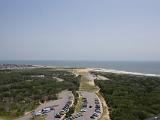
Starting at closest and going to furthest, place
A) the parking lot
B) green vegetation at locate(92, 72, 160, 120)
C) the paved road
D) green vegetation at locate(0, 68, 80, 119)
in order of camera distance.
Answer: the parking lot, green vegetation at locate(92, 72, 160, 120), the paved road, green vegetation at locate(0, 68, 80, 119)

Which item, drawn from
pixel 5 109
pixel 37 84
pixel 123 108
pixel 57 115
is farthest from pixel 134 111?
pixel 37 84

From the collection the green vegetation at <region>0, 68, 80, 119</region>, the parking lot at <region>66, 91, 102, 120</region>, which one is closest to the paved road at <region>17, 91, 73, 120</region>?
the green vegetation at <region>0, 68, 80, 119</region>

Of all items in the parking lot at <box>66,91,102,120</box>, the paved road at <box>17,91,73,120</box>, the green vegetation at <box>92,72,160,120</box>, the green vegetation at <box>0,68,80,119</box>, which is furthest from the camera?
the green vegetation at <box>0,68,80,119</box>

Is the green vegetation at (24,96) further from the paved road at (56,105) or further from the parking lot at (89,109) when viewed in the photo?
the parking lot at (89,109)

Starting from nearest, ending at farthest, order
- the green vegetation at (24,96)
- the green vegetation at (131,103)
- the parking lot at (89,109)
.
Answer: the parking lot at (89,109) < the green vegetation at (131,103) < the green vegetation at (24,96)

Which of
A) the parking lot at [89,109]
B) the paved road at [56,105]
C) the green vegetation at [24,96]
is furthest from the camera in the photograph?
the green vegetation at [24,96]

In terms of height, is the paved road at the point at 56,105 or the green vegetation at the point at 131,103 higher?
the green vegetation at the point at 131,103

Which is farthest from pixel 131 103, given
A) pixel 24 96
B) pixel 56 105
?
pixel 24 96

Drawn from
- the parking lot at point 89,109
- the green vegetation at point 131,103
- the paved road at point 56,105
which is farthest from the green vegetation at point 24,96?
the green vegetation at point 131,103

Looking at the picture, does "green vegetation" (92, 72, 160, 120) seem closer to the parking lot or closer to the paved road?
the parking lot

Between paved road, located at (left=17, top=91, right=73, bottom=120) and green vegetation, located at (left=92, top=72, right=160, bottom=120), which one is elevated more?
green vegetation, located at (left=92, top=72, right=160, bottom=120)

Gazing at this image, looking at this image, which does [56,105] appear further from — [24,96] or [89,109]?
[24,96]
